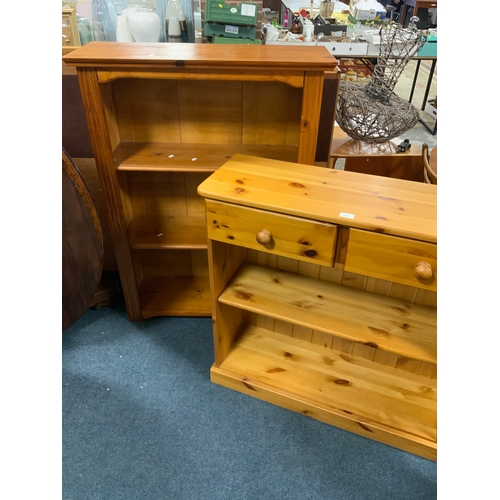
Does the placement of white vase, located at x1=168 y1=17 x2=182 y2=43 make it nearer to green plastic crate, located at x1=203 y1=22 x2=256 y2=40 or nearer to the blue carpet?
green plastic crate, located at x1=203 y1=22 x2=256 y2=40

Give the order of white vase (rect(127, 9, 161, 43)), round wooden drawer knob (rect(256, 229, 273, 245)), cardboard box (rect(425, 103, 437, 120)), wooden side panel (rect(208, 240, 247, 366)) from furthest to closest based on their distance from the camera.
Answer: cardboard box (rect(425, 103, 437, 120)) → white vase (rect(127, 9, 161, 43)) → wooden side panel (rect(208, 240, 247, 366)) → round wooden drawer knob (rect(256, 229, 273, 245))

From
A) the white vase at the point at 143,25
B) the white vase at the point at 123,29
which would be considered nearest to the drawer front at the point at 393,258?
the white vase at the point at 143,25

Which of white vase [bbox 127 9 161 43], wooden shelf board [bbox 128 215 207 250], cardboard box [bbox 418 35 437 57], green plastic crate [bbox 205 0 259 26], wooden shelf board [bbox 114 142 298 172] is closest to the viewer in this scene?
wooden shelf board [bbox 114 142 298 172]

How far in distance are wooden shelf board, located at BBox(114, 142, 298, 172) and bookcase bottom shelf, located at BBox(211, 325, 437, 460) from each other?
85cm

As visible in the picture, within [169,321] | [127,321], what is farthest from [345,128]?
[127,321]

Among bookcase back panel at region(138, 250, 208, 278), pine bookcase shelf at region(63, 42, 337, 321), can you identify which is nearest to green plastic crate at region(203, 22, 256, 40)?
pine bookcase shelf at region(63, 42, 337, 321)

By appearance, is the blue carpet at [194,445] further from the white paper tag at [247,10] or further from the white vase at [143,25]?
the white paper tag at [247,10]

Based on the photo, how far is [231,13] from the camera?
2385 mm

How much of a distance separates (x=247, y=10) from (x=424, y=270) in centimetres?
206

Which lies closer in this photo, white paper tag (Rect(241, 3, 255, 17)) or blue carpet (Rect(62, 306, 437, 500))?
blue carpet (Rect(62, 306, 437, 500))

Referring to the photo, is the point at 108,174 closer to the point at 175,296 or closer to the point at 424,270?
the point at 175,296

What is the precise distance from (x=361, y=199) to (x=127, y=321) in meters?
1.44

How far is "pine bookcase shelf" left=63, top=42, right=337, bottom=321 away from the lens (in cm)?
142

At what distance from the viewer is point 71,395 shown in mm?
1752
